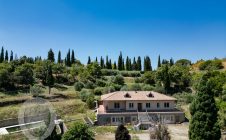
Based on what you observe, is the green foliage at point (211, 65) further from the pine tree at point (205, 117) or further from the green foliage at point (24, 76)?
the pine tree at point (205, 117)

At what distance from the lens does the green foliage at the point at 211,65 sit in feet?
352

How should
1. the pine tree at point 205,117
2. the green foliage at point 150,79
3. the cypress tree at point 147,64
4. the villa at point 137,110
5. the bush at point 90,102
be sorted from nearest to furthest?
the pine tree at point 205,117, the villa at point 137,110, the bush at point 90,102, the green foliage at point 150,79, the cypress tree at point 147,64

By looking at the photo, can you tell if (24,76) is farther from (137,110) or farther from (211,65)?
(211,65)

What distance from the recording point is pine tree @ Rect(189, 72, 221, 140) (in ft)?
128

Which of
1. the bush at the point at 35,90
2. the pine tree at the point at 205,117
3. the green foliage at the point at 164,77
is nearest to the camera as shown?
the pine tree at the point at 205,117

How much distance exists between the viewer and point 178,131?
171 ft

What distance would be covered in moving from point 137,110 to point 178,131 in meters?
10.2

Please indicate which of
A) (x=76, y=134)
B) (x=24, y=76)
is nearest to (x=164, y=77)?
(x=24, y=76)

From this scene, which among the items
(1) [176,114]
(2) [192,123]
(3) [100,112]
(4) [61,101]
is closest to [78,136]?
(2) [192,123]

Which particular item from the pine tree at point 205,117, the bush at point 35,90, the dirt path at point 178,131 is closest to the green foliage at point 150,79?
the bush at point 35,90

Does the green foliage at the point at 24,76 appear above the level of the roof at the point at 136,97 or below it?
above

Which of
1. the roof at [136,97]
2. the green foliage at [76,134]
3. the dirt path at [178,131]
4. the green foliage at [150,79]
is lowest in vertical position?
the dirt path at [178,131]

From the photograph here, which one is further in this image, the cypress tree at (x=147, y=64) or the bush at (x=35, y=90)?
the cypress tree at (x=147, y=64)

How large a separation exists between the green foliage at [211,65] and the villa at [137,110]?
50073 millimetres
